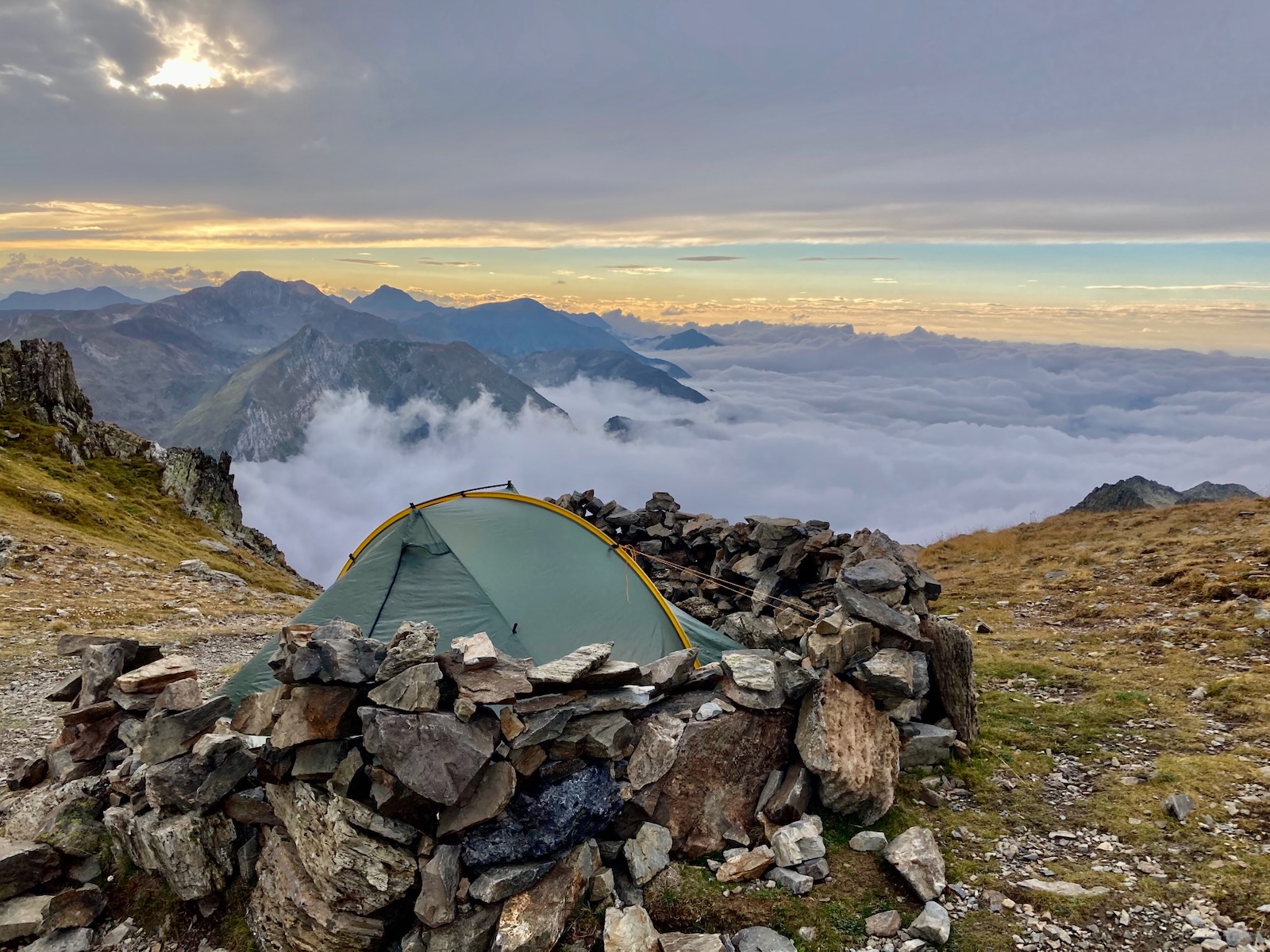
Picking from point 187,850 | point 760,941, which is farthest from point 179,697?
point 760,941

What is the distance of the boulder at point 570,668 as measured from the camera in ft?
26.1

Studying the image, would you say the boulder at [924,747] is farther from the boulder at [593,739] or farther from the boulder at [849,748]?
the boulder at [593,739]

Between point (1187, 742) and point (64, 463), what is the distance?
55091mm

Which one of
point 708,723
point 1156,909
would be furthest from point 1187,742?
point 708,723

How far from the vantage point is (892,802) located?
8.98 meters

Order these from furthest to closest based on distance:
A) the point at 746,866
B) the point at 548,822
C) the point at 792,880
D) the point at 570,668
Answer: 1. the point at 570,668
2. the point at 746,866
3. the point at 792,880
4. the point at 548,822

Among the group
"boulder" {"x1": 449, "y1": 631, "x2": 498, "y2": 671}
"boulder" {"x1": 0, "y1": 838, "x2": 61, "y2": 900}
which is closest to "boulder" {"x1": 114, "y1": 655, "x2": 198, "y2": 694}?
"boulder" {"x1": 0, "y1": 838, "x2": 61, "y2": 900}

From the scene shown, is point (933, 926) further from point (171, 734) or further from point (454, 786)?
point (171, 734)

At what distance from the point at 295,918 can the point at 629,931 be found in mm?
3584

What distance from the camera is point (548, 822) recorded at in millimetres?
7621

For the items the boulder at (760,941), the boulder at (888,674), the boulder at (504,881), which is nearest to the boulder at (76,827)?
the boulder at (504,881)

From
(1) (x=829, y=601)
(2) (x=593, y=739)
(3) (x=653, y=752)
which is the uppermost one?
(2) (x=593, y=739)

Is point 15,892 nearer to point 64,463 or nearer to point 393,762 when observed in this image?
point 393,762

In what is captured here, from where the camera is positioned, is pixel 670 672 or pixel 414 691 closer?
pixel 414 691
